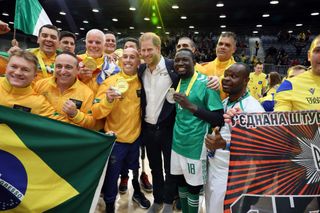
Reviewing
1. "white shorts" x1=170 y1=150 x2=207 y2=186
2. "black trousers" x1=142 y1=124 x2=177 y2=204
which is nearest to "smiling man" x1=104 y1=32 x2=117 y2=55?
"black trousers" x1=142 y1=124 x2=177 y2=204

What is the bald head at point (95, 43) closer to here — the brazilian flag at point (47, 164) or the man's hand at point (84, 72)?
the man's hand at point (84, 72)

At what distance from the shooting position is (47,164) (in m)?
2.00

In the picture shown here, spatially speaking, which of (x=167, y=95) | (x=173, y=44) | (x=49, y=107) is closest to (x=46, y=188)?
(x=49, y=107)

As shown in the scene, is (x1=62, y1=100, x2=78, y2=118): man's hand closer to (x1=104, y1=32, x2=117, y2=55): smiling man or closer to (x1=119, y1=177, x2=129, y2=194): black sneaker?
(x1=119, y1=177, x2=129, y2=194): black sneaker

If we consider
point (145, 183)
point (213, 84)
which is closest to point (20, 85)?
point (213, 84)

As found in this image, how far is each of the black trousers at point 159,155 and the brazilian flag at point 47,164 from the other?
2.32 ft

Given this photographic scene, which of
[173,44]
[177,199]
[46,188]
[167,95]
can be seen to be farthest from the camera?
[173,44]

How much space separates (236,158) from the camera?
181 cm

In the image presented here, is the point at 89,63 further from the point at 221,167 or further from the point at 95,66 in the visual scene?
the point at 221,167

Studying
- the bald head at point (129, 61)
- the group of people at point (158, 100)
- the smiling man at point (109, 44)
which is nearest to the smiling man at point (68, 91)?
the group of people at point (158, 100)

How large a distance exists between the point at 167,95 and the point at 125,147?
701mm

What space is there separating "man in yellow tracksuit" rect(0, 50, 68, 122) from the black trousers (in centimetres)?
106

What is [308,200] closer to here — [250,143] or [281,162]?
[281,162]

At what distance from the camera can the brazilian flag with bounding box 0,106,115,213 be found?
1.91 m
